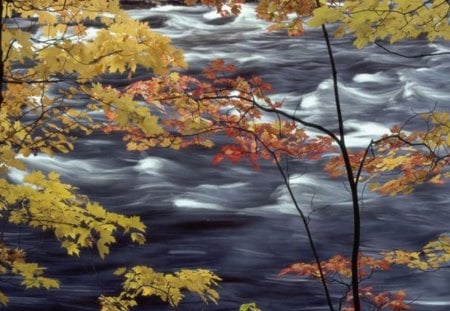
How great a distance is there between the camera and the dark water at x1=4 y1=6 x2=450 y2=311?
7.93 m

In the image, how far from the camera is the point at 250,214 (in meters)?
10.1

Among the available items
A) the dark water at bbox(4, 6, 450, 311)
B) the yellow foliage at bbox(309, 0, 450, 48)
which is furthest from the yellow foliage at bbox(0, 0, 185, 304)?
the dark water at bbox(4, 6, 450, 311)

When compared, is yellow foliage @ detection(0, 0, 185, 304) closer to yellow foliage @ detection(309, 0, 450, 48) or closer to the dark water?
yellow foliage @ detection(309, 0, 450, 48)

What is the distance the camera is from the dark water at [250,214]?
7930 millimetres

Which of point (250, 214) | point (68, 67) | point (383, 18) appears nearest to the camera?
point (68, 67)

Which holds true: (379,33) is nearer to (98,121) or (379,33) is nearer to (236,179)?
(236,179)

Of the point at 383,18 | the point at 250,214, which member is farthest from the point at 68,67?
the point at 250,214

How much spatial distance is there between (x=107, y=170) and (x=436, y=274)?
17.9 feet

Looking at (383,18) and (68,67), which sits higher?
(383,18)

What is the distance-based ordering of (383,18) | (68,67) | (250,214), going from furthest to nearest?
(250,214)
(383,18)
(68,67)

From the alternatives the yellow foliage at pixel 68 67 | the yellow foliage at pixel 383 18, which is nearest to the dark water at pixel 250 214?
the yellow foliage at pixel 383 18

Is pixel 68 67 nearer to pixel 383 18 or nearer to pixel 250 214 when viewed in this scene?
pixel 383 18

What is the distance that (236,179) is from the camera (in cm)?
1153

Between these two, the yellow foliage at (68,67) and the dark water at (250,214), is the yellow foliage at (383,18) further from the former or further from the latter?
the dark water at (250,214)
